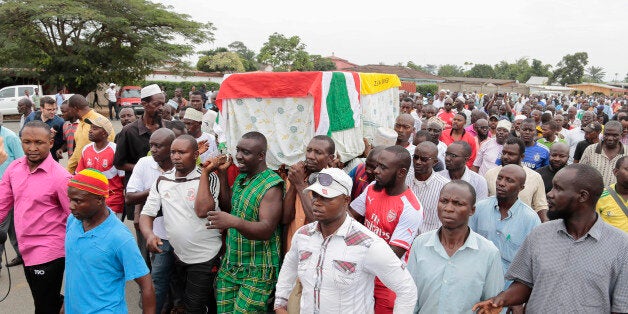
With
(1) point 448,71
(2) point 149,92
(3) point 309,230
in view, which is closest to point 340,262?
(3) point 309,230

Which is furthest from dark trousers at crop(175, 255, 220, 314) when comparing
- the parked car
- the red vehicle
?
the red vehicle

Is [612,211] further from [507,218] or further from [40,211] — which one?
[40,211]

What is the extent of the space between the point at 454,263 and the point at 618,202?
6.27 ft

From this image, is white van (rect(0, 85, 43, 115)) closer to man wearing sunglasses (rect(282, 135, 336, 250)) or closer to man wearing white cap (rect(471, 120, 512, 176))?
man wearing white cap (rect(471, 120, 512, 176))

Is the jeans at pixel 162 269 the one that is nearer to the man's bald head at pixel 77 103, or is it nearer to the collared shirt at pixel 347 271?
the collared shirt at pixel 347 271

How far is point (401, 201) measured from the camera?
133 inches

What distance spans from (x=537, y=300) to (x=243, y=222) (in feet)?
6.17

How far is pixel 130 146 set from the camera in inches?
207

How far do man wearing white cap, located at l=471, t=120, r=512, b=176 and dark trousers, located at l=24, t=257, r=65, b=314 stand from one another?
5075mm

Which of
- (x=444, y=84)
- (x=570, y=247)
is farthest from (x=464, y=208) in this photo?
(x=444, y=84)

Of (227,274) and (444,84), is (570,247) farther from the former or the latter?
(444,84)

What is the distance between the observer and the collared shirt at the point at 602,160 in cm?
557

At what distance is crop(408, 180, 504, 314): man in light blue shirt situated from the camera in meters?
2.65

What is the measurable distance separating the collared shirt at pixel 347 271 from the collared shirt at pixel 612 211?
2.19 m
